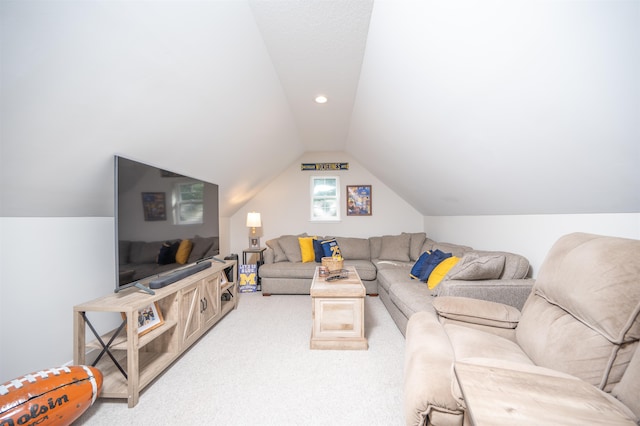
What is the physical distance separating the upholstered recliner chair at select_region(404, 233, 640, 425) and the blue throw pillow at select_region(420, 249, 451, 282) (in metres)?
1.23

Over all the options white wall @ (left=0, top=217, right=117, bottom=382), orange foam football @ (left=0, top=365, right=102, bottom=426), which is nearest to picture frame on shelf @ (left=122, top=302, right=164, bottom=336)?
orange foam football @ (left=0, top=365, right=102, bottom=426)

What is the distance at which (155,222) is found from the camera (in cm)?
205

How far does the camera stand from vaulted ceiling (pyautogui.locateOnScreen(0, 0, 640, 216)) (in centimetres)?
110

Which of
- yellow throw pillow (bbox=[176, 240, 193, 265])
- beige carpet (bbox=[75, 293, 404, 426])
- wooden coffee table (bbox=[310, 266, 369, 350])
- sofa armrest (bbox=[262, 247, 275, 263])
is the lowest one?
beige carpet (bbox=[75, 293, 404, 426])

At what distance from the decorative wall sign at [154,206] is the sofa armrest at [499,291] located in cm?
245

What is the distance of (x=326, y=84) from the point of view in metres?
2.60

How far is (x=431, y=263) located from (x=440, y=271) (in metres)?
0.30

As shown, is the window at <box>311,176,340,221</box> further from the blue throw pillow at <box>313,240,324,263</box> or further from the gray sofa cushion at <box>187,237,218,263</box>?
the gray sofa cushion at <box>187,237,218,263</box>

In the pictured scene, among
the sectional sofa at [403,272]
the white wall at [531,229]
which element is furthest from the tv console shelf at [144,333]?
the white wall at [531,229]

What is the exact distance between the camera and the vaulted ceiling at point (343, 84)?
1104mm

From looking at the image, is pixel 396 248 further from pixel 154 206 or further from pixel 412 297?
pixel 154 206

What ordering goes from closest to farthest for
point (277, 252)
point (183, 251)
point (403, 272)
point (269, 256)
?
point (183, 251) → point (403, 272) → point (269, 256) → point (277, 252)

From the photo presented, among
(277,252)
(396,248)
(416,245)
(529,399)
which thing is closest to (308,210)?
(277,252)

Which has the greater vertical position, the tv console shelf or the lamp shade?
the lamp shade
